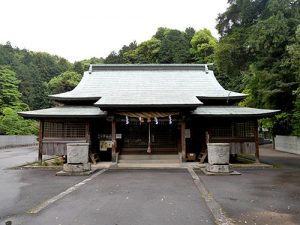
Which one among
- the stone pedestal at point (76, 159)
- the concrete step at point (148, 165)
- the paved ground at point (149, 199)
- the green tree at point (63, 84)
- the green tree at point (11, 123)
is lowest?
the concrete step at point (148, 165)

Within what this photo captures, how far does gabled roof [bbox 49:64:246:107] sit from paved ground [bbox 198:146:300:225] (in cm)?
520

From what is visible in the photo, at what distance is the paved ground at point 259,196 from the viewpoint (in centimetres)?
634

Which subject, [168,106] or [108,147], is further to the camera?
[108,147]

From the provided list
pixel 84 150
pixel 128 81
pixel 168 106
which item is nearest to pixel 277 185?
pixel 168 106

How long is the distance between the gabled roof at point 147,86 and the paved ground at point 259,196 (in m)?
5.20

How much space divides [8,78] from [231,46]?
34.7m

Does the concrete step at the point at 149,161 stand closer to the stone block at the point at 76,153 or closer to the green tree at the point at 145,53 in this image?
the stone block at the point at 76,153

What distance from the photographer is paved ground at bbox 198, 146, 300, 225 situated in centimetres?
634

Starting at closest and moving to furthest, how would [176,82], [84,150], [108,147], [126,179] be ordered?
[126,179] → [84,150] → [108,147] → [176,82]

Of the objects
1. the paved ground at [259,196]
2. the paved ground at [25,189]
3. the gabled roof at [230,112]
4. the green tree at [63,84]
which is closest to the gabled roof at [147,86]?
the gabled roof at [230,112]

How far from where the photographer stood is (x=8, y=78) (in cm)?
4228

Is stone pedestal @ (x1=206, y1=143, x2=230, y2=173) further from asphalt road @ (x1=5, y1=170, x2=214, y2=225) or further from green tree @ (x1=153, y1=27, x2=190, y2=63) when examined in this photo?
green tree @ (x1=153, y1=27, x2=190, y2=63)

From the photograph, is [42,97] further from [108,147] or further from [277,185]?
[277,185]

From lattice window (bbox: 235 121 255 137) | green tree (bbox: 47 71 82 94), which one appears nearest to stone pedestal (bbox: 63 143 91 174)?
lattice window (bbox: 235 121 255 137)
